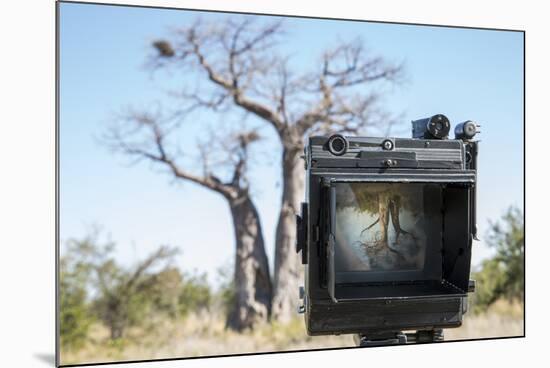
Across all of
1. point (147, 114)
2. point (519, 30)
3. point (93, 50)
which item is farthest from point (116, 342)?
point (519, 30)

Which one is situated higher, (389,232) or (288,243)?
(389,232)

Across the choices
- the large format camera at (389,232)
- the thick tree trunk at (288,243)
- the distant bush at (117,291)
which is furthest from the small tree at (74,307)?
the large format camera at (389,232)

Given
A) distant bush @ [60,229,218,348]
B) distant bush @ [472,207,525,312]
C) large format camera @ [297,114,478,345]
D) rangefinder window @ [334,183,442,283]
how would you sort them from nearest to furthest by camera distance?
large format camera @ [297,114,478,345], rangefinder window @ [334,183,442,283], distant bush @ [60,229,218,348], distant bush @ [472,207,525,312]

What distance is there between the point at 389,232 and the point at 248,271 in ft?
9.28

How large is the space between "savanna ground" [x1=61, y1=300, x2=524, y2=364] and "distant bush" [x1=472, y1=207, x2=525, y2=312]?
3.1 inches

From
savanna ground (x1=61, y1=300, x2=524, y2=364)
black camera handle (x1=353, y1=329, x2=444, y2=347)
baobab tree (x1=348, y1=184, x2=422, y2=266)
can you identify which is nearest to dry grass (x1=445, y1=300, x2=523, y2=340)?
savanna ground (x1=61, y1=300, x2=524, y2=364)

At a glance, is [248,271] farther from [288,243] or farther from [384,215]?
[384,215]

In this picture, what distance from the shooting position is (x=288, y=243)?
5074 millimetres

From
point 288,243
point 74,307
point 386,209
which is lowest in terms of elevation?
point 74,307

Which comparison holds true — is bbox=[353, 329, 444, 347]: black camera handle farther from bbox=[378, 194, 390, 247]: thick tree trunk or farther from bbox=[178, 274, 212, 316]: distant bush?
bbox=[178, 274, 212, 316]: distant bush

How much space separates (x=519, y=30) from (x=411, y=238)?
2025mm

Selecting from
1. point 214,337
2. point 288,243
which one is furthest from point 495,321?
point 214,337

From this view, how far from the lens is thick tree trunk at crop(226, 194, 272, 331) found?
4953mm

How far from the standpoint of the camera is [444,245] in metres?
2.49
